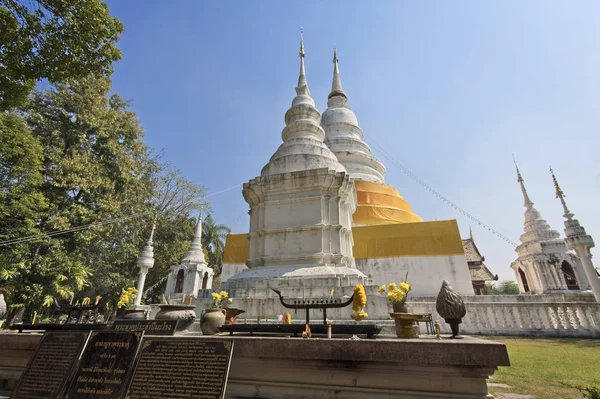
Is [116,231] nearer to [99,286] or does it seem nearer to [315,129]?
[99,286]

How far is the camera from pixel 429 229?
18.6 m

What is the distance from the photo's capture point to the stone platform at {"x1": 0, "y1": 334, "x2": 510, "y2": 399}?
3.06 metres

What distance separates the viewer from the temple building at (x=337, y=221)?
1093 centimetres

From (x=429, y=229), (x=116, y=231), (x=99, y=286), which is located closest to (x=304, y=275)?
(x=429, y=229)

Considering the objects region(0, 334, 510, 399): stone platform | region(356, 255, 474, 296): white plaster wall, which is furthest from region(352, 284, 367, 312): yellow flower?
region(356, 255, 474, 296): white plaster wall

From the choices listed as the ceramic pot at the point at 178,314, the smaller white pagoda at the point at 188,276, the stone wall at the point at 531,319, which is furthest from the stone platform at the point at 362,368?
the smaller white pagoda at the point at 188,276

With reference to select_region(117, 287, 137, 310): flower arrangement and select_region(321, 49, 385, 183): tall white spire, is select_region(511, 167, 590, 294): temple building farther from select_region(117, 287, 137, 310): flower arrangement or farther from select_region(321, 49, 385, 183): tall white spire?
select_region(117, 287, 137, 310): flower arrangement

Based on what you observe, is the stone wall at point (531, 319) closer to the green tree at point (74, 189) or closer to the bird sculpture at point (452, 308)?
the bird sculpture at point (452, 308)

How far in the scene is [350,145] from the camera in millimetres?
24297

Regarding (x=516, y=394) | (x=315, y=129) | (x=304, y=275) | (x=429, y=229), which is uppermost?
(x=315, y=129)

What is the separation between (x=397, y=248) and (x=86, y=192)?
60.0 feet

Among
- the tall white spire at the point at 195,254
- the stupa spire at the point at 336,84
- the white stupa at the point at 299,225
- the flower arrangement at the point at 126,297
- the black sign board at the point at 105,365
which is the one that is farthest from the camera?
the stupa spire at the point at 336,84

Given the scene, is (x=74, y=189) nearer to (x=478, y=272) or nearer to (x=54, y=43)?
(x=54, y=43)

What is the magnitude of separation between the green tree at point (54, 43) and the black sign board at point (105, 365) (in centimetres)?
847
